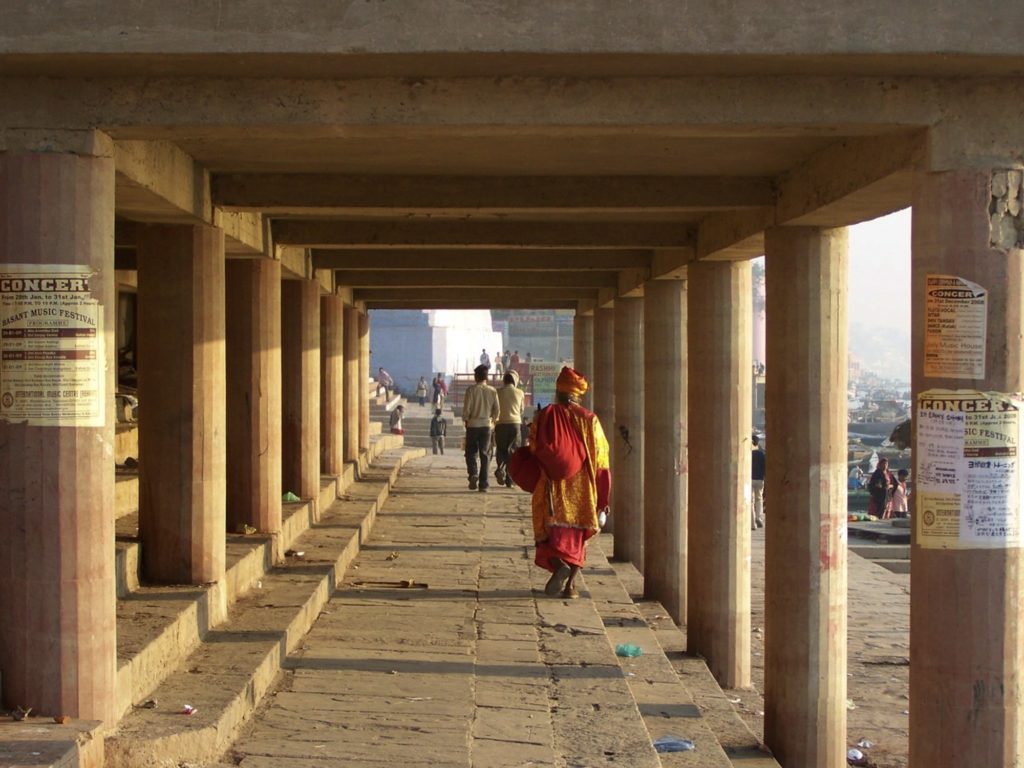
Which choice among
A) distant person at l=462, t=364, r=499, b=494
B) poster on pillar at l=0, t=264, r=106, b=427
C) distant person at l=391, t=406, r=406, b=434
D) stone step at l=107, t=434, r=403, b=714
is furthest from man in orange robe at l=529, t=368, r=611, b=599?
distant person at l=391, t=406, r=406, b=434

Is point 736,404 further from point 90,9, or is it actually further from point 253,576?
point 90,9

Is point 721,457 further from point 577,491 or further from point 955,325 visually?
point 955,325

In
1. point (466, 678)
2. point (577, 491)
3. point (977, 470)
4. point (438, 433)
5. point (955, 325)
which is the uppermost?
point (955, 325)

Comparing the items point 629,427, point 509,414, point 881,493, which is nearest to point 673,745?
point 629,427

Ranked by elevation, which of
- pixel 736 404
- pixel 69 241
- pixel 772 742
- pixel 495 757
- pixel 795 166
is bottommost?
pixel 772 742

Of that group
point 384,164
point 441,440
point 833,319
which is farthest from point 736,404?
point 441,440

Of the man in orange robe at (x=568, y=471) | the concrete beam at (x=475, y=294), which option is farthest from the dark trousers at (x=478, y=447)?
the man in orange robe at (x=568, y=471)

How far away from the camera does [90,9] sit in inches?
224

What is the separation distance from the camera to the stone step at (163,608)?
6.85 m

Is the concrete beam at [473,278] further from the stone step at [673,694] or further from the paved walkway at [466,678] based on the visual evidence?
the stone step at [673,694]

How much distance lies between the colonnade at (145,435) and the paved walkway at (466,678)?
40.2 inches

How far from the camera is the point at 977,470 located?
636 centimetres

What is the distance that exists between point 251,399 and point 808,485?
4995 mm

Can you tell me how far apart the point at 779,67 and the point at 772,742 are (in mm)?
5541
